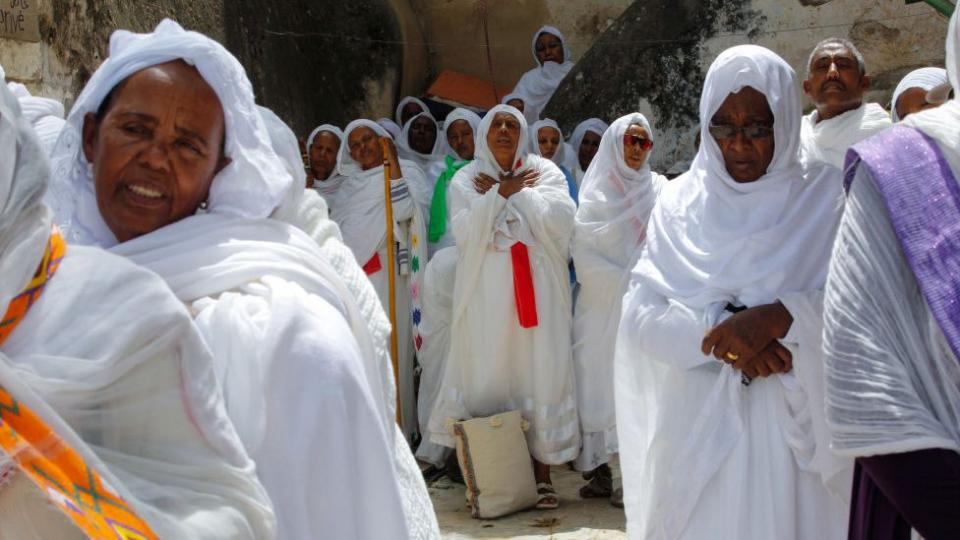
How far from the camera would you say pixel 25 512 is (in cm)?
183

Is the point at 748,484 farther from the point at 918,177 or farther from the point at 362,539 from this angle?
the point at 362,539

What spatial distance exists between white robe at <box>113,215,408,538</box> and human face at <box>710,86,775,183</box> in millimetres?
2174

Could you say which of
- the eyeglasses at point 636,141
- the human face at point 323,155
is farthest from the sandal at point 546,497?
the human face at point 323,155

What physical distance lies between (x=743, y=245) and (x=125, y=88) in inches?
86.2

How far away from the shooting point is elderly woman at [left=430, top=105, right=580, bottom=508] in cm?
737

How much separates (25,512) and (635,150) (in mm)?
5818

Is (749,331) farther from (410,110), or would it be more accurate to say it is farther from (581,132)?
(410,110)

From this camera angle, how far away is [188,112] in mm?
2400

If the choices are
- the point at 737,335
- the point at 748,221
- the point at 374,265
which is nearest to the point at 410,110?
the point at 374,265

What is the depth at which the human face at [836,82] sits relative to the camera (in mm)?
6059

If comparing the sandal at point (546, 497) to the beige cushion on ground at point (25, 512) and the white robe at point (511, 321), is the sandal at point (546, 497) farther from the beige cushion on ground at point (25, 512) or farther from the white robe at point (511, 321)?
the beige cushion on ground at point (25, 512)

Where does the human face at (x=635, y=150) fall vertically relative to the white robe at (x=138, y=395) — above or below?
above

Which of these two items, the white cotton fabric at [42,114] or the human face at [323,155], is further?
the human face at [323,155]

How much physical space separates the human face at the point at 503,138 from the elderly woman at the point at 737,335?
10.7 feet
